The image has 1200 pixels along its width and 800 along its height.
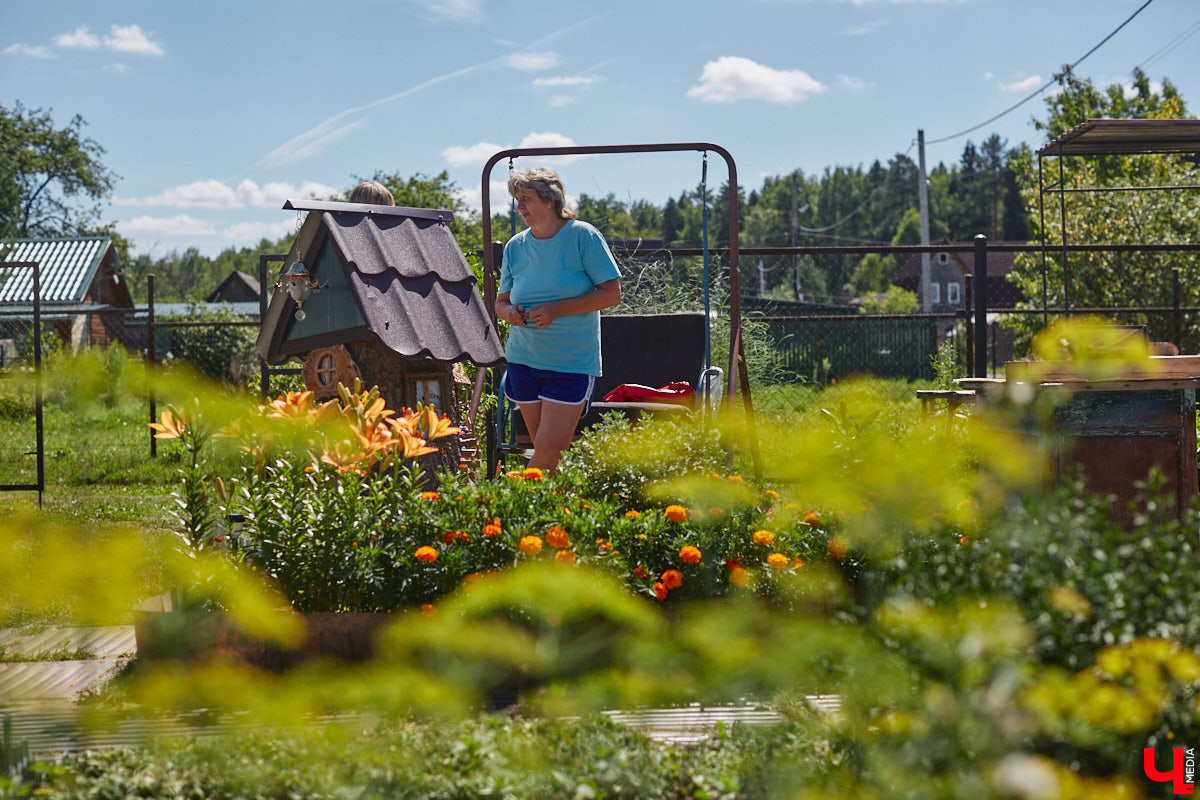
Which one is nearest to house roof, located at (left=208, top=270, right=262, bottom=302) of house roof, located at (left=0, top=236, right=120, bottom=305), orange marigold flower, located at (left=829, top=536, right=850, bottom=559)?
house roof, located at (left=0, top=236, right=120, bottom=305)

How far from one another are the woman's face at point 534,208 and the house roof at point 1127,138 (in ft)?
14.0

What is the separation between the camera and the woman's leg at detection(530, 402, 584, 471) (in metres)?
3.63

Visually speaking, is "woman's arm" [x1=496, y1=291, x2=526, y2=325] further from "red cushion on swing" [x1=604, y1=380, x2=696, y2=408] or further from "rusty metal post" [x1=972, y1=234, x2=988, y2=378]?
"rusty metal post" [x1=972, y1=234, x2=988, y2=378]

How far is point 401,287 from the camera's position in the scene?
155 inches

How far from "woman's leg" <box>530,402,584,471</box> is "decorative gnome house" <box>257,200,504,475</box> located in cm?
51

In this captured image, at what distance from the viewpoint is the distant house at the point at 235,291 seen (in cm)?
5038

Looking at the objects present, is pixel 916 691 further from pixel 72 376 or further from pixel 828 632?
pixel 72 376

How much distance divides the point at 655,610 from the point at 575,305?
139 centimetres

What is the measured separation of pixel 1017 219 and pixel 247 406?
241ft

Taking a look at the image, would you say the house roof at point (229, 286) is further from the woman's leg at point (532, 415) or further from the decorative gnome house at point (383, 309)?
the woman's leg at point (532, 415)

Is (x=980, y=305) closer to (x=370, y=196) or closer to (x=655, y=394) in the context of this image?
(x=655, y=394)

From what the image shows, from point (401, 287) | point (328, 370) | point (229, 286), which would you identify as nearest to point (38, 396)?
point (401, 287)

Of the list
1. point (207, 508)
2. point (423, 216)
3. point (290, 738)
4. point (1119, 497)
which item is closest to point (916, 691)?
point (290, 738)

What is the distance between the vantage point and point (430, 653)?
226 cm
